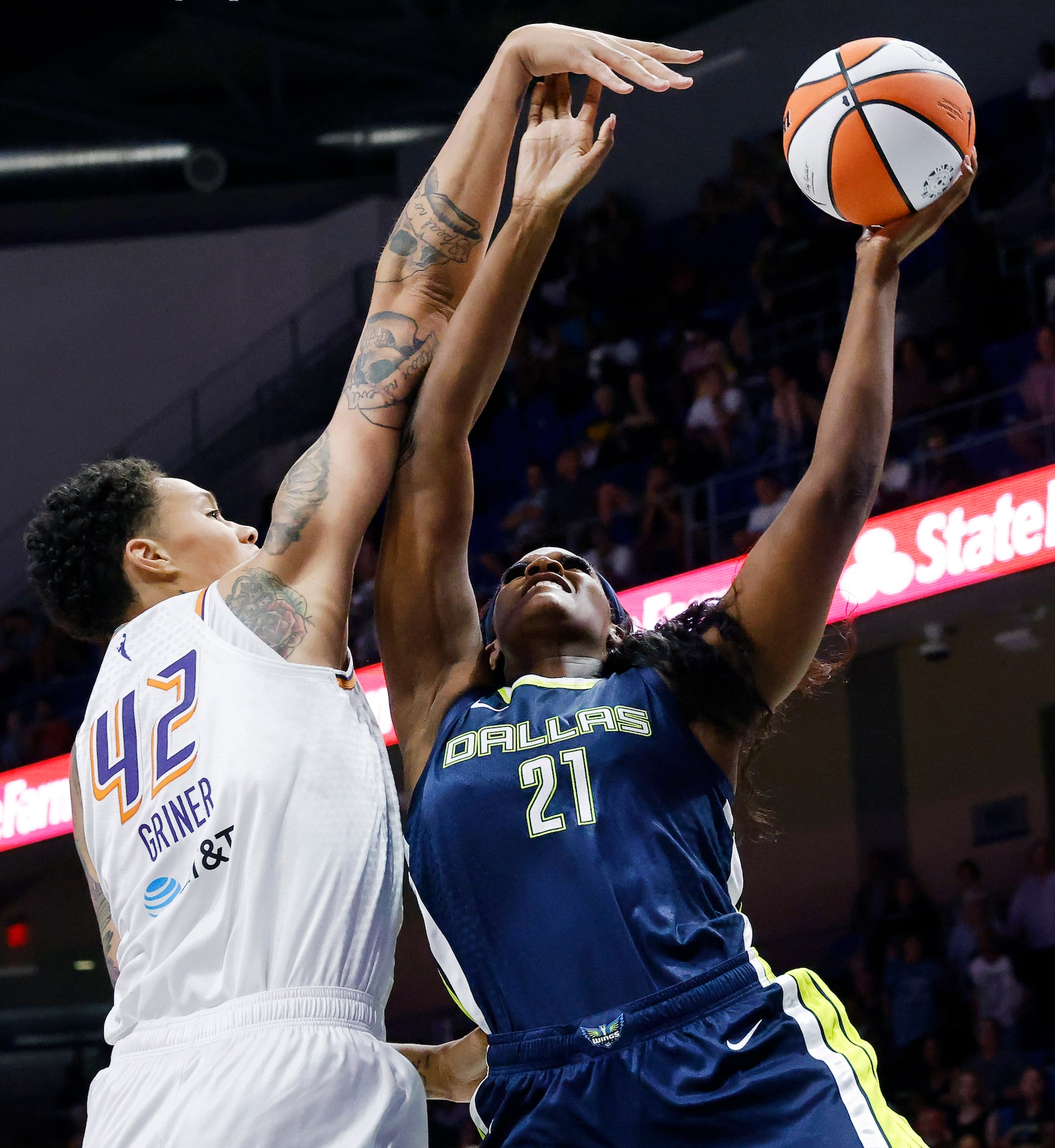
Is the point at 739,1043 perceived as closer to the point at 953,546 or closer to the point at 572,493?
the point at 953,546

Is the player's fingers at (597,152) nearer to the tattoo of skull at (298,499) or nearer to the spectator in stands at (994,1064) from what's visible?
the tattoo of skull at (298,499)

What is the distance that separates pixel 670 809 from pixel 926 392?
23.6 feet

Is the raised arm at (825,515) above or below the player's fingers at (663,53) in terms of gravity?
below

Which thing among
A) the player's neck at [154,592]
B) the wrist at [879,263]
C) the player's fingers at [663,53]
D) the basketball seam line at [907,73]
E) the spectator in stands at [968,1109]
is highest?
the player's fingers at [663,53]

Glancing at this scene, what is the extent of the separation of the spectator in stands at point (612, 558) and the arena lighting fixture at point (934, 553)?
1.04 metres

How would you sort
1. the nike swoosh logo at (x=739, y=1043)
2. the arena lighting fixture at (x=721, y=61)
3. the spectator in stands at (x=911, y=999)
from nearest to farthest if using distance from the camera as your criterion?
the nike swoosh logo at (x=739, y=1043)
the spectator in stands at (x=911, y=999)
the arena lighting fixture at (x=721, y=61)

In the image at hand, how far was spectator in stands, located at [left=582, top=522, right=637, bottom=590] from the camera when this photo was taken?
9422mm

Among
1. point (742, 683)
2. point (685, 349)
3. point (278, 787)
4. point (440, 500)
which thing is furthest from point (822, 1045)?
point (685, 349)

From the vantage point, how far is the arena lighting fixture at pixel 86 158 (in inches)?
639

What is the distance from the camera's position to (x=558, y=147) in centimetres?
298

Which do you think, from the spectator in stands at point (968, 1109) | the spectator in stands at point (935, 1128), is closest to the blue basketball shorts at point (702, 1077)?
Answer: the spectator in stands at point (968, 1109)

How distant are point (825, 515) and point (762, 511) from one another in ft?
21.1

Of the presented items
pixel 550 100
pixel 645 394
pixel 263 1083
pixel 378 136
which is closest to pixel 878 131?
pixel 550 100

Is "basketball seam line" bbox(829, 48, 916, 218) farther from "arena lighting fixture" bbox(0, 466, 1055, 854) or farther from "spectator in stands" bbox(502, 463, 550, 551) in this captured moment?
"spectator in stands" bbox(502, 463, 550, 551)
